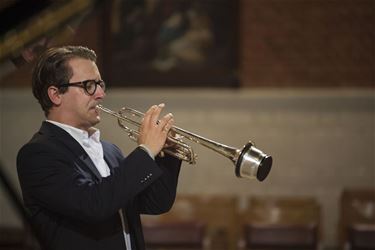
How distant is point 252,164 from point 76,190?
25.9 inches

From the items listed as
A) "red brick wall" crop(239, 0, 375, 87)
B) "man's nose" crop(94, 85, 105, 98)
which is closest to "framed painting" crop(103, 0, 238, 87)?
"red brick wall" crop(239, 0, 375, 87)

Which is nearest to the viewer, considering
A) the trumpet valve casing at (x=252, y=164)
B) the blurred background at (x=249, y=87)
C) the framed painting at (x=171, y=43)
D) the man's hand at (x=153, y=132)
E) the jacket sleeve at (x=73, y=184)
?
the jacket sleeve at (x=73, y=184)

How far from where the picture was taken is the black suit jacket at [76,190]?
269 cm

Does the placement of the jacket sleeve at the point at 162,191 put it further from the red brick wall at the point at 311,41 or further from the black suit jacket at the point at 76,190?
the red brick wall at the point at 311,41

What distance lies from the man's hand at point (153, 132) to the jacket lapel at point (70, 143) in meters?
0.20

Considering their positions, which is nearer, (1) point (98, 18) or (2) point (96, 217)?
(2) point (96, 217)

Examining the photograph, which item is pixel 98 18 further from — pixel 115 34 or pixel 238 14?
pixel 238 14

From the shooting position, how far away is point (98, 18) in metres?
7.25

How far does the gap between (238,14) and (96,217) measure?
474 cm

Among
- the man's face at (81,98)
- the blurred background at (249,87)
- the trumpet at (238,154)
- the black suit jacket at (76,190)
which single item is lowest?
the black suit jacket at (76,190)

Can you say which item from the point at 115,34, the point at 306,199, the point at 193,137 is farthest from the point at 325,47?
the point at 193,137

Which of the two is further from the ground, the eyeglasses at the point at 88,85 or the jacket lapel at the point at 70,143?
the eyeglasses at the point at 88,85

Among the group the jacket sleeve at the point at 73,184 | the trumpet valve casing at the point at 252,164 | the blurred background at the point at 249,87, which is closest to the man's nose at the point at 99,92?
the jacket sleeve at the point at 73,184

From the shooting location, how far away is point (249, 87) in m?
7.19
